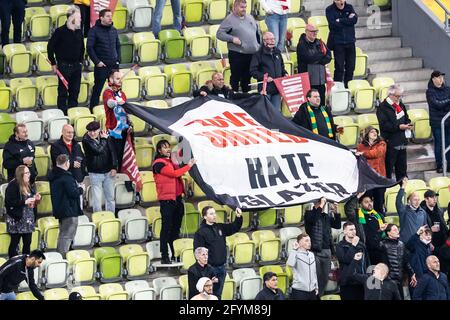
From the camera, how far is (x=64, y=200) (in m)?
29.3

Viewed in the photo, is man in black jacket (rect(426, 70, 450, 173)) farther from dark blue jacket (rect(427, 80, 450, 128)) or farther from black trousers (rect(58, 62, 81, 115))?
black trousers (rect(58, 62, 81, 115))

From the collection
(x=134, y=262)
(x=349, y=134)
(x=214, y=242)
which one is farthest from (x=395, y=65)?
(x=134, y=262)

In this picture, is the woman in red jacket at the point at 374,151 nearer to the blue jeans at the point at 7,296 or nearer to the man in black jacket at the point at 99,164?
the man in black jacket at the point at 99,164

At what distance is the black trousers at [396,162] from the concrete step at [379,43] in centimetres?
347

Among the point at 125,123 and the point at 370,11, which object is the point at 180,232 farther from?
the point at 370,11

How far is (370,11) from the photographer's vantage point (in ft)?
115

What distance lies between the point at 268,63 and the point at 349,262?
12.2 feet

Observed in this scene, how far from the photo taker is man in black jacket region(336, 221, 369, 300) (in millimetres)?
29391

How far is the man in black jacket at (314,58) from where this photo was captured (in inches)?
1271

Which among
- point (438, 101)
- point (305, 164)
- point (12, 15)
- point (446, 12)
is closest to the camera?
point (305, 164)

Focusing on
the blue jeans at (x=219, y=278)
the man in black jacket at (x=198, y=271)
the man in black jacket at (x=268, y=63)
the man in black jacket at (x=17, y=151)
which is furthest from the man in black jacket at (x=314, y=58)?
the man in black jacket at (x=17, y=151)

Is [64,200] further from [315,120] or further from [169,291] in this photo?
[315,120]

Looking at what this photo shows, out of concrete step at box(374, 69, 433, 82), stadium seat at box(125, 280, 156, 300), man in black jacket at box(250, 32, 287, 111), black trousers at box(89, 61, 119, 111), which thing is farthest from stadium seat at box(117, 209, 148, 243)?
concrete step at box(374, 69, 433, 82)
